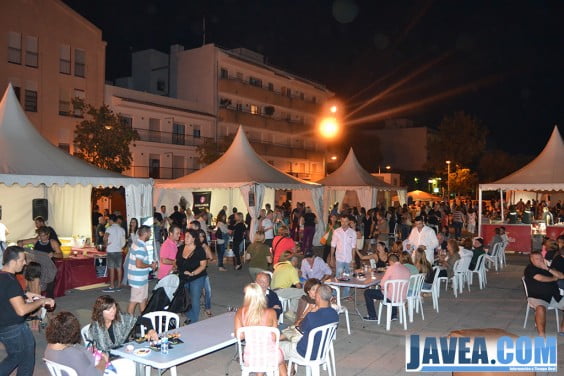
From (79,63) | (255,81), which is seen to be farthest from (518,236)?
(255,81)

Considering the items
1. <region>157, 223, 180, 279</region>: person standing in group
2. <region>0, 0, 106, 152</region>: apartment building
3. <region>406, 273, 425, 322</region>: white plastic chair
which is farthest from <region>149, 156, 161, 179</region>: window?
<region>406, 273, 425, 322</region>: white plastic chair

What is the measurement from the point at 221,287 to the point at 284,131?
95.5 feet

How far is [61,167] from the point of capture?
369 inches

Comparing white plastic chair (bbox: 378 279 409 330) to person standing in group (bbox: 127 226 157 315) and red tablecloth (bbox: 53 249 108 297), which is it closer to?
person standing in group (bbox: 127 226 157 315)

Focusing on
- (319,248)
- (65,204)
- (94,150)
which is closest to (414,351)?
(65,204)

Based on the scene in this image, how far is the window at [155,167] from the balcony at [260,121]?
583 cm

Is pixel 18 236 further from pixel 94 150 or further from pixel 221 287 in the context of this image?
pixel 94 150

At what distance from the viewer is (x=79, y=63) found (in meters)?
23.9

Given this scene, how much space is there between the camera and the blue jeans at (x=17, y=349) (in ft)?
13.8

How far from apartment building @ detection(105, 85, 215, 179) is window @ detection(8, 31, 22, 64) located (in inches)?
179

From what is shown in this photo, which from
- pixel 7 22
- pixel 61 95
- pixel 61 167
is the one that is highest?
pixel 7 22

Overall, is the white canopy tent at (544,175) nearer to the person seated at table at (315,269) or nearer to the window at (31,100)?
the person seated at table at (315,269)

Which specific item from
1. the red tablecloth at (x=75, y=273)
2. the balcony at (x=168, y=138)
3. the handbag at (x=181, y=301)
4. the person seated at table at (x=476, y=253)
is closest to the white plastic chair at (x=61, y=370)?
the handbag at (x=181, y=301)

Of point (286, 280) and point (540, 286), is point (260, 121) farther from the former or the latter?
point (540, 286)
